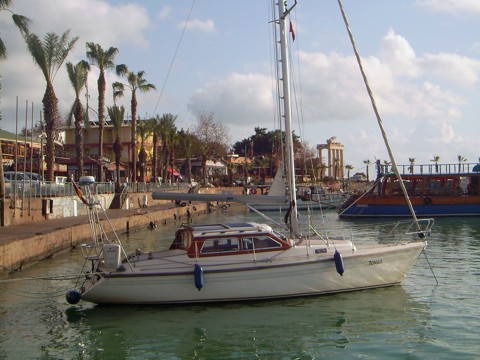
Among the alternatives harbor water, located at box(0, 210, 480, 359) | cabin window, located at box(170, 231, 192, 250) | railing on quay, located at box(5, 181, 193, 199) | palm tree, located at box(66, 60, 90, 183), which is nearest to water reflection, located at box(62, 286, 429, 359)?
harbor water, located at box(0, 210, 480, 359)

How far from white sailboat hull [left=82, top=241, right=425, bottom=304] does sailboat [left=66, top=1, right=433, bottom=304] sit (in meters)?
0.03

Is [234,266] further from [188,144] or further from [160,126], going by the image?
[188,144]

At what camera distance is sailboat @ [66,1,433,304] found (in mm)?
15648

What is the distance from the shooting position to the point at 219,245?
53.5ft

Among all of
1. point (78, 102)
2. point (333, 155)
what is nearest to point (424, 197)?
point (78, 102)

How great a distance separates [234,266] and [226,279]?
16.4 inches

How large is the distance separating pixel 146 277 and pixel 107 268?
1.18 metres

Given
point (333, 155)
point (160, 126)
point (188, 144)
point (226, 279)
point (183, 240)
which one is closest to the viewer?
point (226, 279)

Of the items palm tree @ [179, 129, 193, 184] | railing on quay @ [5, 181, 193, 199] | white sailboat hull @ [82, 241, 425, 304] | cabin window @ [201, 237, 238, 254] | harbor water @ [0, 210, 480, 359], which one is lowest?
harbor water @ [0, 210, 480, 359]

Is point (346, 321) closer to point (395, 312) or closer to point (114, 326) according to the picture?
point (395, 312)

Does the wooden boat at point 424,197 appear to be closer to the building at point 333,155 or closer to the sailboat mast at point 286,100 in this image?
the sailboat mast at point 286,100

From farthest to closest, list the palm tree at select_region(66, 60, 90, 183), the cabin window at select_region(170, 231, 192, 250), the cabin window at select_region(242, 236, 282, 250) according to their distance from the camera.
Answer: the palm tree at select_region(66, 60, 90, 183) < the cabin window at select_region(170, 231, 192, 250) < the cabin window at select_region(242, 236, 282, 250)

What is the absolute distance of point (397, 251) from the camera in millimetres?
17641

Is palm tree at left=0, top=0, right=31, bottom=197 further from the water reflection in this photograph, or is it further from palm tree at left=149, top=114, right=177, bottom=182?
palm tree at left=149, top=114, right=177, bottom=182
